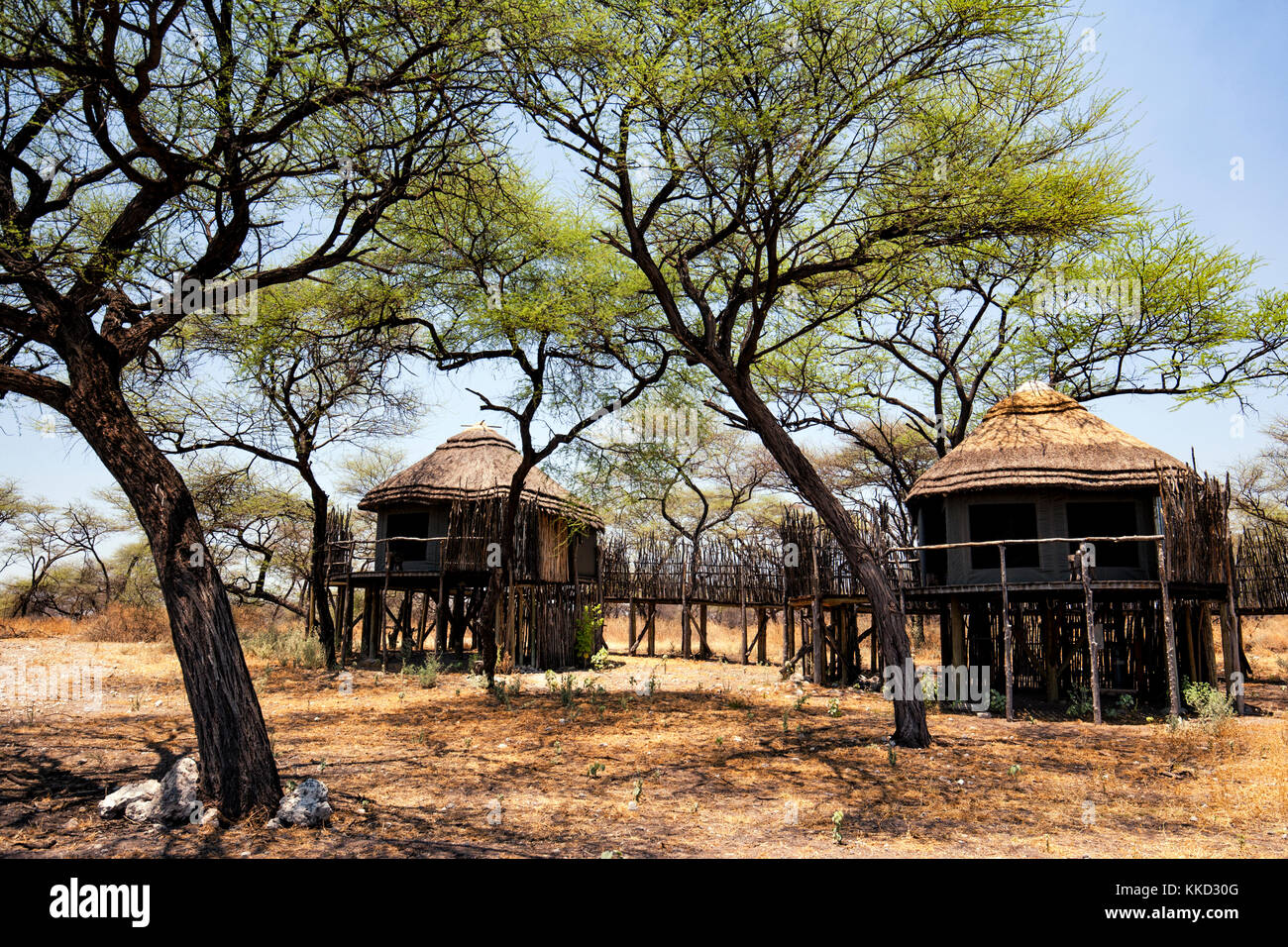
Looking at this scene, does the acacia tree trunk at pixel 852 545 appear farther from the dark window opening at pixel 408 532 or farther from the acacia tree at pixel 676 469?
the dark window opening at pixel 408 532

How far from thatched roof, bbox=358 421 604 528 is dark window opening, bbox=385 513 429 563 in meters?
0.70

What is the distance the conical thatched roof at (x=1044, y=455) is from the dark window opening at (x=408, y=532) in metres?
13.0

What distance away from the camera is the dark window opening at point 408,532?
882 inches

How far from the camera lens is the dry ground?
19.4 ft

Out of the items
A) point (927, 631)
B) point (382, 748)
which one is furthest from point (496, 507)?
point (927, 631)

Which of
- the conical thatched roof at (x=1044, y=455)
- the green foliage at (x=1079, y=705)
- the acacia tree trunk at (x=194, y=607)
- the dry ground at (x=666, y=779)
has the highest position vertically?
the conical thatched roof at (x=1044, y=455)

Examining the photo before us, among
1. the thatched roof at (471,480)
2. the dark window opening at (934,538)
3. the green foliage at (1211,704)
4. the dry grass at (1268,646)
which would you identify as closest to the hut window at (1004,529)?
the dark window opening at (934,538)

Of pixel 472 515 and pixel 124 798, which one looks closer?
pixel 124 798

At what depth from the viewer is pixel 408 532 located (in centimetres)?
2288

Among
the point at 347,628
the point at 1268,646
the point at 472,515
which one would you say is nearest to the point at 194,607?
the point at 472,515

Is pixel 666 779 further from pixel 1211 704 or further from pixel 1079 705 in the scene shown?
pixel 1079 705

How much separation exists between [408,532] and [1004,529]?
15337mm

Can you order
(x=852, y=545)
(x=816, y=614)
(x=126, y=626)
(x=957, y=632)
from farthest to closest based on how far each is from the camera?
(x=126, y=626), (x=816, y=614), (x=957, y=632), (x=852, y=545)
